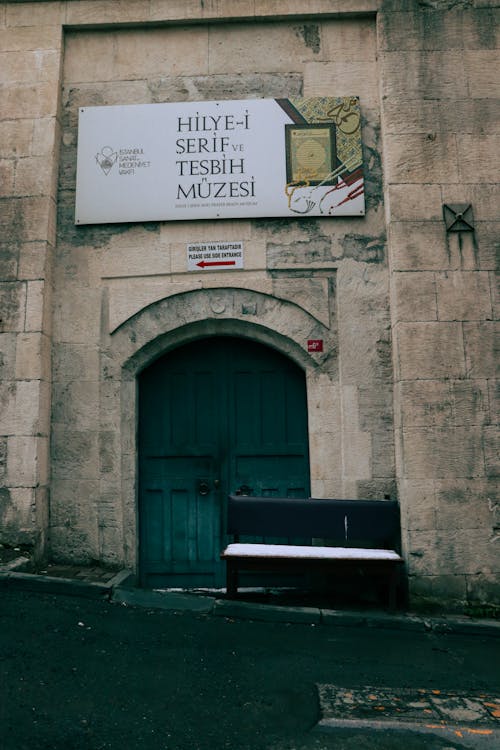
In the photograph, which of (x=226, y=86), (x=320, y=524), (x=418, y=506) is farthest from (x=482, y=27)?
(x=320, y=524)

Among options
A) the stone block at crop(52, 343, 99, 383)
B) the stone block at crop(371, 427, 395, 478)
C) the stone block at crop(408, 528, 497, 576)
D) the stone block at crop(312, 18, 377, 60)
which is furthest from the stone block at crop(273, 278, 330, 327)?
the stone block at crop(312, 18, 377, 60)

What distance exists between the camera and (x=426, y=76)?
5539mm

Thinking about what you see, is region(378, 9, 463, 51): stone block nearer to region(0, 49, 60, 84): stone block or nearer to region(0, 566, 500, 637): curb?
region(0, 49, 60, 84): stone block

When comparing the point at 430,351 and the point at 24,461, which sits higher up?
the point at 430,351

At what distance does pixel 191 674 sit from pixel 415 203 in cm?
424

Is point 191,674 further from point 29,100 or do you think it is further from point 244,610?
point 29,100

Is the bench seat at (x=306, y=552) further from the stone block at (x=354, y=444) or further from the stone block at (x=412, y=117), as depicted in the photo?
the stone block at (x=412, y=117)

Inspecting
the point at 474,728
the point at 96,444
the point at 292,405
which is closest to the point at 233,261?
the point at 292,405

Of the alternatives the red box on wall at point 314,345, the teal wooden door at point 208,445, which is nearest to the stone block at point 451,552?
the teal wooden door at point 208,445

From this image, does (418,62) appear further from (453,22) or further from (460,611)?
(460,611)

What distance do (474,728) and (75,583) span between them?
3.00 meters

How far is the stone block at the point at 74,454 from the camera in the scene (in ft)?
17.8

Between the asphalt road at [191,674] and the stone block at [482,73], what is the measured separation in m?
4.75

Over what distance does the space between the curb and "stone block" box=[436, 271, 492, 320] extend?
253cm
